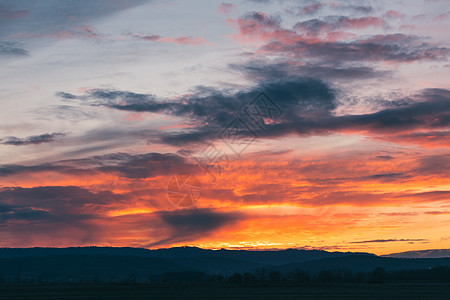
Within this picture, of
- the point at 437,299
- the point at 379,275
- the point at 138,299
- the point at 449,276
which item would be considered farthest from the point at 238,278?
the point at 437,299

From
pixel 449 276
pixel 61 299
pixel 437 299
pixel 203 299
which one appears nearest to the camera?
pixel 437 299

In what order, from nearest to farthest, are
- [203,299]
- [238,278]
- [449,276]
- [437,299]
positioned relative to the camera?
[437,299] < [203,299] < [238,278] < [449,276]

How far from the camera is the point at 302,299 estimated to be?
3211 inches

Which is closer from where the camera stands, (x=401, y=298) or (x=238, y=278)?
(x=401, y=298)

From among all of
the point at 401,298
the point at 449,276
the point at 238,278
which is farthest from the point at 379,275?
the point at 401,298

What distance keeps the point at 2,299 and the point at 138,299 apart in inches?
954

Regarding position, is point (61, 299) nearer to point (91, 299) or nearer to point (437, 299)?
point (91, 299)

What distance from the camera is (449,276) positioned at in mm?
197000

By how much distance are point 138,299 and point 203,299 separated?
12.1 meters

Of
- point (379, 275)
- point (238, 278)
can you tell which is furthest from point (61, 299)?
point (379, 275)

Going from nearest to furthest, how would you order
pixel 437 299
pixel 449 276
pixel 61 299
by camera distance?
pixel 437 299 < pixel 61 299 < pixel 449 276

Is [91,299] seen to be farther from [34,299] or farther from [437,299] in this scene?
[437,299]

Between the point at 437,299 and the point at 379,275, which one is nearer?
the point at 437,299

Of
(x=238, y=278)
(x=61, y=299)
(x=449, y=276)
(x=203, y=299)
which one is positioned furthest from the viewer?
(x=449, y=276)
